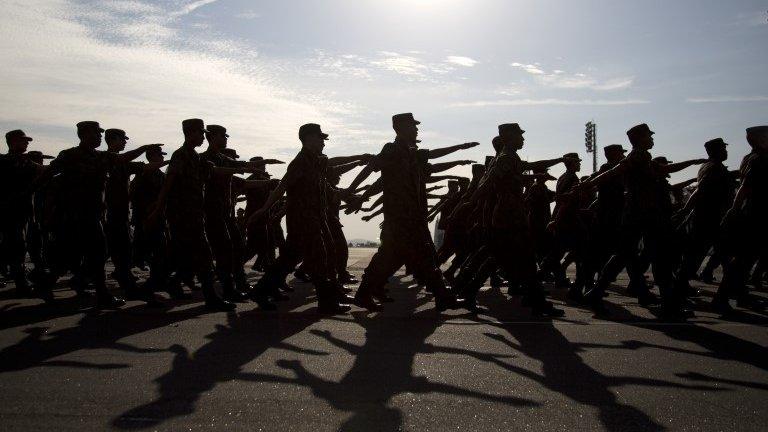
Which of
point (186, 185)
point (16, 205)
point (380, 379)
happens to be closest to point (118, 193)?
point (16, 205)

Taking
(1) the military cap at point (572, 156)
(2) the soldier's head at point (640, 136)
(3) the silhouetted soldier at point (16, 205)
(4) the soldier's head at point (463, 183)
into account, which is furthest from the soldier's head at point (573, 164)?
(3) the silhouetted soldier at point (16, 205)

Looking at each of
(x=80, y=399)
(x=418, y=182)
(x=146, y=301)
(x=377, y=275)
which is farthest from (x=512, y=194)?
(x=80, y=399)

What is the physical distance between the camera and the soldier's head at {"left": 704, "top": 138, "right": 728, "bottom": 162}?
9852mm

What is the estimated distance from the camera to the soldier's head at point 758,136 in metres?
8.79

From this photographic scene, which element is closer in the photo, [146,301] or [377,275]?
[377,275]

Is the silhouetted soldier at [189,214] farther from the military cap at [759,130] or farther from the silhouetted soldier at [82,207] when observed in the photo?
the military cap at [759,130]

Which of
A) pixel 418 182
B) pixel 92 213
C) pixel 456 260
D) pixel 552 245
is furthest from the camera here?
pixel 456 260

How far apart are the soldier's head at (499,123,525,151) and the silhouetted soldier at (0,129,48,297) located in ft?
19.2

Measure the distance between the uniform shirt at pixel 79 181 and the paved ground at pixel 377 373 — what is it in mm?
1319

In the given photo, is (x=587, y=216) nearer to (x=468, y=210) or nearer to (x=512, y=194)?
(x=468, y=210)

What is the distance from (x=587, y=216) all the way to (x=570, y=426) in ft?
29.3

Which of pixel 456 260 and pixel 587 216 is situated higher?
pixel 587 216

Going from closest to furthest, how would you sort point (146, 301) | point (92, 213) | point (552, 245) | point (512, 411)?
point (512, 411) → point (92, 213) → point (146, 301) → point (552, 245)

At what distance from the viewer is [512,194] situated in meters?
8.85
